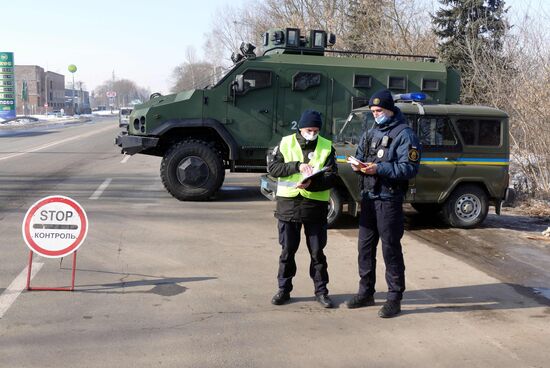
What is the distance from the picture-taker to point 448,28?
24.3 metres

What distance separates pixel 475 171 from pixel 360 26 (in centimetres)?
1922

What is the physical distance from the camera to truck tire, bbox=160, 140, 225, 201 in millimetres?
10508

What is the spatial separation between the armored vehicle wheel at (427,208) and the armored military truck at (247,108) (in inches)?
93.8

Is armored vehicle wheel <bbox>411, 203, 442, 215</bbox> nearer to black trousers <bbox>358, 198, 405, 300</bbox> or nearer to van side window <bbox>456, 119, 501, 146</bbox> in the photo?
van side window <bbox>456, 119, 501, 146</bbox>

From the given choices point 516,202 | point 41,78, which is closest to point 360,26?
point 516,202

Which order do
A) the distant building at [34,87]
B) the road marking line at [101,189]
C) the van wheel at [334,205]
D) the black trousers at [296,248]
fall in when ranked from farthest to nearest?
the distant building at [34,87] < the road marking line at [101,189] < the van wheel at [334,205] < the black trousers at [296,248]

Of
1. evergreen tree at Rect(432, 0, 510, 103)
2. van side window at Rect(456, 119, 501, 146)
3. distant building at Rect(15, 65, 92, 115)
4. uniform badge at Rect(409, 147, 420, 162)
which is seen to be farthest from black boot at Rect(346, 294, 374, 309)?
distant building at Rect(15, 65, 92, 115)

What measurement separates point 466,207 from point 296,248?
4520 millimetres

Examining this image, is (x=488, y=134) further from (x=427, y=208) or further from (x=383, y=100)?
(x=383, y=100)

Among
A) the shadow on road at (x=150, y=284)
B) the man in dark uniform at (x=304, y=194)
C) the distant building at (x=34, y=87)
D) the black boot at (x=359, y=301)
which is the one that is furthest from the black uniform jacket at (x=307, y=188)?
the distant building at (x=34, y=87)

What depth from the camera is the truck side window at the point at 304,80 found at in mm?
10797

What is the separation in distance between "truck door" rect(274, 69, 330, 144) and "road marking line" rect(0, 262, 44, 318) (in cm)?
591

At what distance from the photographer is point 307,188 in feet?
16.1

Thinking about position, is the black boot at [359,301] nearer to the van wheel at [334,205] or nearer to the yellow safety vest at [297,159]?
the yellow safety vest at [297,159]
